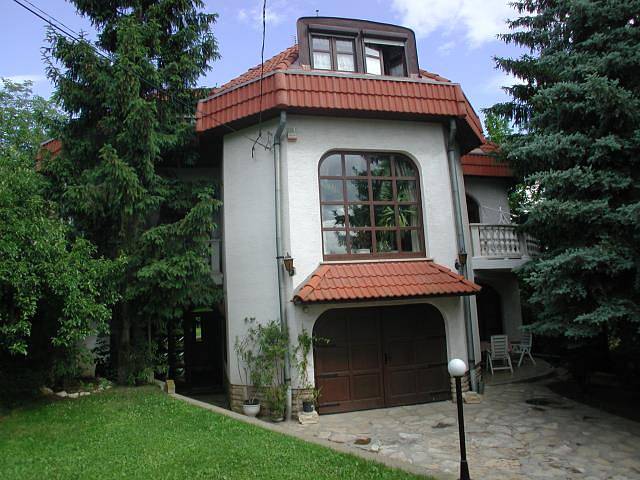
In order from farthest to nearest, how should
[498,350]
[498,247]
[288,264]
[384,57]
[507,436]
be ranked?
[498,350] < [498,247] < [384,57] < [288,264] < [507,436]

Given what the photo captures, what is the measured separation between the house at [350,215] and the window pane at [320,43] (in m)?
0.06

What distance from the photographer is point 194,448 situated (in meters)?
6.47

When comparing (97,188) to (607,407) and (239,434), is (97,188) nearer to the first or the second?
(239,434)

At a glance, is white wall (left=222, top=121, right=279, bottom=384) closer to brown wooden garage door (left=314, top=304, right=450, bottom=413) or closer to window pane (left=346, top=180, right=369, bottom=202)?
brown wooden garage door (left=314, top=304, right=450, bottom=413)

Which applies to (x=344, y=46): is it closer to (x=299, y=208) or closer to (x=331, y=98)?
(x=331, y=98)

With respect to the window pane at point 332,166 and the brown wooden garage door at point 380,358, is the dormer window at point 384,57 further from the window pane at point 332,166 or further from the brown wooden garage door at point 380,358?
the brown wooden garage door at point 380,358

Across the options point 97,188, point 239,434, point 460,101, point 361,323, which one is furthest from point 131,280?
point 460,101

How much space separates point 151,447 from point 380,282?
507 cm

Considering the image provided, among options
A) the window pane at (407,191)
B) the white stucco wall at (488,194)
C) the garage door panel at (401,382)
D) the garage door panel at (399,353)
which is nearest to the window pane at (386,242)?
the window pane at (407,191)

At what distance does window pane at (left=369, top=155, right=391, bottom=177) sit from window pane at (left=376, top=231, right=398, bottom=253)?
1357mm

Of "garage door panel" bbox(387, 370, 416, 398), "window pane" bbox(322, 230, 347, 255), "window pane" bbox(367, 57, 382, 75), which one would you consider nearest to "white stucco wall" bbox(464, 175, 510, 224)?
"window pane" bbox(367, 57, 382, 75)

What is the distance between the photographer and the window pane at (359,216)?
10.3 metres

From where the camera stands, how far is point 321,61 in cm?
1106

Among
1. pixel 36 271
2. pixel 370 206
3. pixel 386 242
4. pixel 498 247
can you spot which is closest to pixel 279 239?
pixel 370 206
